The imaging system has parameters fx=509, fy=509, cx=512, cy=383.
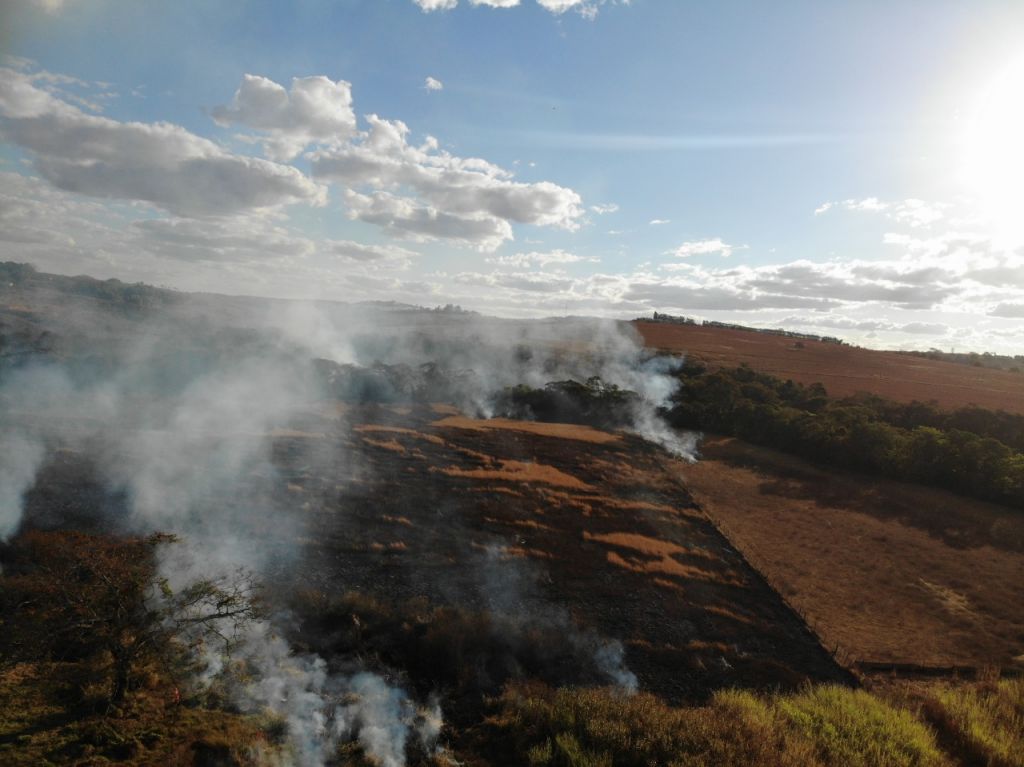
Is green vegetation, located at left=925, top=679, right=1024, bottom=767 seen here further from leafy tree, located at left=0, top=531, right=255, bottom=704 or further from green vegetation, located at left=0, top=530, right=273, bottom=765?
leafy tree, located at left=0, top=531, right=255, bottom=704

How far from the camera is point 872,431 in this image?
35125 millimetres

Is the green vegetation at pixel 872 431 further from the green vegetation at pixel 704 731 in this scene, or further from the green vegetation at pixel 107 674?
the green vegetation at pixel 107 674

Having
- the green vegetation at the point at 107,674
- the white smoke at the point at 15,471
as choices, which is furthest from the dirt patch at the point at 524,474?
the white smoke at the point at 15,471

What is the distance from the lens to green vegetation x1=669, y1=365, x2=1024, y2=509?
1212 inches

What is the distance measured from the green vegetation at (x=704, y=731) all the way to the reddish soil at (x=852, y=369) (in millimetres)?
51336

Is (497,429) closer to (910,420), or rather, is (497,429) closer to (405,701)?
(405,701)

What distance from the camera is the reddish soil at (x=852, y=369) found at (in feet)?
184

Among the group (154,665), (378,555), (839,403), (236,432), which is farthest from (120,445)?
(839,403)

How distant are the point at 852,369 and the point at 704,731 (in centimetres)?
7857

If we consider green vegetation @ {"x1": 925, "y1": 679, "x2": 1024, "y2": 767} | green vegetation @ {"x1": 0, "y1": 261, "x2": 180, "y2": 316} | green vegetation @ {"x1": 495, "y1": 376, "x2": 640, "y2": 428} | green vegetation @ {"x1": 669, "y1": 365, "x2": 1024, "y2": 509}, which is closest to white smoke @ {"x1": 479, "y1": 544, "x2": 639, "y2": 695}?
green vegetation @ {"x1": 925, "y1": 679, "x2": 1024, "y2": 767}

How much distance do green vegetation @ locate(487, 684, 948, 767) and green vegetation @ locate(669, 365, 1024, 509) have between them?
27.0 m

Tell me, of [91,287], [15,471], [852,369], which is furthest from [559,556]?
[91,287]

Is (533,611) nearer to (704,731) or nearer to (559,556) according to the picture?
(559,556)

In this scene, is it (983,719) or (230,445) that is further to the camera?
(230,445)
